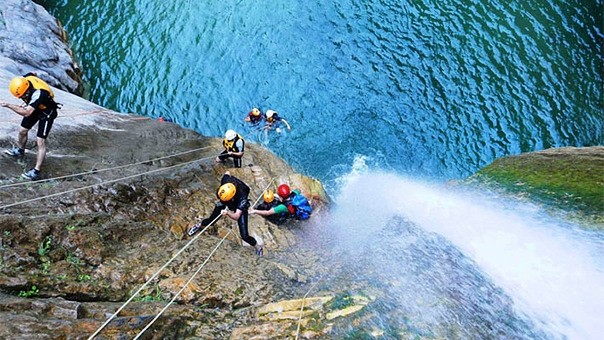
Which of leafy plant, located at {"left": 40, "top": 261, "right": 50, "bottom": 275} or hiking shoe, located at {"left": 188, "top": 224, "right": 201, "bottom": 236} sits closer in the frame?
leafy plant, located at {"left": 40, "top": 261, "right": 50, "bottom": 275}

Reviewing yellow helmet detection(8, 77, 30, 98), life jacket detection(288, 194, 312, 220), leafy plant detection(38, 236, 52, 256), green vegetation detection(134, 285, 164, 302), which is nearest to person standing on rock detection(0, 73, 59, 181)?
yellow helmet detection(8, 77, 30, 98)

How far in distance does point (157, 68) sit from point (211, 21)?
17.6 feet

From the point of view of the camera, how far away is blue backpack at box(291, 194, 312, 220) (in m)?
13.7

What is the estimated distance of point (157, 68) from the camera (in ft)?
83.7

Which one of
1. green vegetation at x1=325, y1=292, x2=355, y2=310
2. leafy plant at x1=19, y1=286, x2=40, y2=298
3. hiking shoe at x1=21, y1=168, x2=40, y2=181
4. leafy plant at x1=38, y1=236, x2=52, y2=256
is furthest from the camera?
hiking shoe at x1=21, y1=168, x2=40, y2=181

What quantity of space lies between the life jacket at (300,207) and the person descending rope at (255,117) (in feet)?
26.3

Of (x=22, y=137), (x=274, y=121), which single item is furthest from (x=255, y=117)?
(x=22, y=137)

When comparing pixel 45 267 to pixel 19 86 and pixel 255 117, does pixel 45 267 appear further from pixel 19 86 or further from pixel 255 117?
pixel 255 117

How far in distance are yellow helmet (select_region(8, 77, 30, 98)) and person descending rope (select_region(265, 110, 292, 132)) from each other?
11524 mm

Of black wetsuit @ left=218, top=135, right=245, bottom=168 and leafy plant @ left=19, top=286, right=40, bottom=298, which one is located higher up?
black wetsuit @ left=218, top=135, right=245, bottom=168

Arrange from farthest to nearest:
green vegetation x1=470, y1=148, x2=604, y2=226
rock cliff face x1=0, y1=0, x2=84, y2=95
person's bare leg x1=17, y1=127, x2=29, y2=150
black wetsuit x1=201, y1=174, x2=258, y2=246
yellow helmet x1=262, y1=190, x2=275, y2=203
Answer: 1. rock cliff face x1=0, y1=0, x2=84, y2=95
2. yellow helmet x1=262, y1=190, x2=275, y2=203
3. green vegetation x1=470, y1=148, x2=604, y2=226
4. person's bare leg x1=17, y1=127, x2=29, y2=150
5. black wetsuit x1=201, y1=174, x2=258, y2=246

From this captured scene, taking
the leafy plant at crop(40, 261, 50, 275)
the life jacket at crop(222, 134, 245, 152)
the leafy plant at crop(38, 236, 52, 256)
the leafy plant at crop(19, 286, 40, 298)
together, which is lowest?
the leafy plant at crop(40, 261, 50, 275)

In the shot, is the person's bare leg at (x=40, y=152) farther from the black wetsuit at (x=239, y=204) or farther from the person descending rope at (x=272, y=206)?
the person descending rope at (x=272, y=206)

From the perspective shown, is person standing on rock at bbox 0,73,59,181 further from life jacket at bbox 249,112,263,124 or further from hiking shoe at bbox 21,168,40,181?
life jacket at bbox 249,112,263,124
